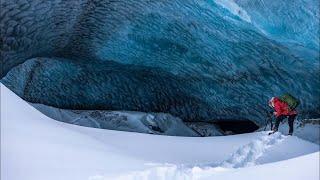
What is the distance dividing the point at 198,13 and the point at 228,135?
4.25 feet

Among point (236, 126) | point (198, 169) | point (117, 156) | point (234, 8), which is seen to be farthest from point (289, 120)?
point (117, 156)

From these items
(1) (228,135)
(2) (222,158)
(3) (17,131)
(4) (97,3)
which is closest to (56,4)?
(4) (97,3)

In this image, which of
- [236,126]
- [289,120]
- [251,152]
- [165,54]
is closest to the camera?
[251,152]

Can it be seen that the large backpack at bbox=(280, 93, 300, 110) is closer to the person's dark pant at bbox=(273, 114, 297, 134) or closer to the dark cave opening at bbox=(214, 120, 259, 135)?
the person's dark pant at bbox=(273, 114, 297, 134)

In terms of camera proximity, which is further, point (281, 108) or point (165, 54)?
point (165, 54)

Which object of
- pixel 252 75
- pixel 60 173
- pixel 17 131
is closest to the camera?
pixel 60 173

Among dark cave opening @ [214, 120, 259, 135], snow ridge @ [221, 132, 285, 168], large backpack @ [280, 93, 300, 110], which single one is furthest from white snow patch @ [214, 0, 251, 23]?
dark cave opening @ [214, 120, 259, 135]

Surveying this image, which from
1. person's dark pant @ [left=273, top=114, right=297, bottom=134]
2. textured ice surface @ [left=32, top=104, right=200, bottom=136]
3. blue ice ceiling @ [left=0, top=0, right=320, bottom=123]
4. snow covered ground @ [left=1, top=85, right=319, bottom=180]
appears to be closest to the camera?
snow covered ground @ [left=1, top=85, right=319, bottom=180]

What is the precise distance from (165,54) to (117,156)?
1.39m

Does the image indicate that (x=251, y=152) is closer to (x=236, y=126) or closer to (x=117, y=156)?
(x=236, y=126)

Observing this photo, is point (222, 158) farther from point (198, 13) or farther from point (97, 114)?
point (97, 114)

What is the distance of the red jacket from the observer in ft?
10.8

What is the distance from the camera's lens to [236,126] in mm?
3750

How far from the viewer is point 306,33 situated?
2.91 metres
